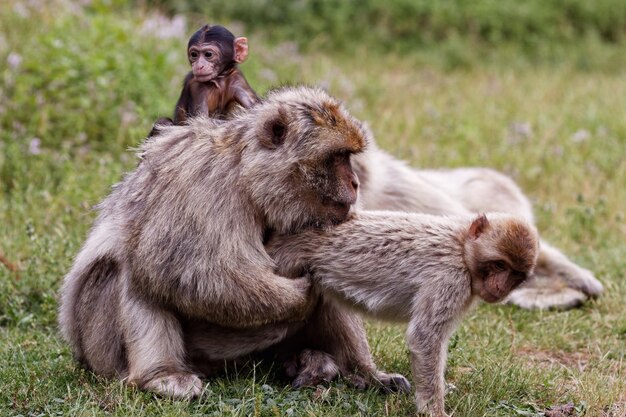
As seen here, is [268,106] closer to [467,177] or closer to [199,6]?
[467,177]

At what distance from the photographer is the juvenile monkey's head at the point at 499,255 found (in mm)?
4684

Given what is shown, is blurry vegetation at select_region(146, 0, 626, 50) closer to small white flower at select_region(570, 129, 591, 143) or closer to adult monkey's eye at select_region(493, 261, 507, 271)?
small white flower at select_region(570, 129, 591, 143)

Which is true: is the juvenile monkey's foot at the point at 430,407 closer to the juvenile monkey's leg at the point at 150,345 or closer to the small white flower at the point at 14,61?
the juvenile monkey's leg at the point at 150,345

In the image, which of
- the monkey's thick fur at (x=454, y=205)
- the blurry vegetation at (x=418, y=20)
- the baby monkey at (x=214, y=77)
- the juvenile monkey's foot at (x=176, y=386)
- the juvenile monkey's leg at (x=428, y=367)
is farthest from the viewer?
the blurry vegetation at (x=418, y=20)

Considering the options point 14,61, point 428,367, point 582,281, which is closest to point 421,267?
point 428,367

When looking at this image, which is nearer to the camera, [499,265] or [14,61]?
[499,265]

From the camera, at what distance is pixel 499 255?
15.4 ft

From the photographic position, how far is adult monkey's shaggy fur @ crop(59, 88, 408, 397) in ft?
15.5

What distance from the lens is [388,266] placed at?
482 centimetres

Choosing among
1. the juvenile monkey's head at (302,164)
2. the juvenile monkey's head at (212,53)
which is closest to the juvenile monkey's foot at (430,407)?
the juvenile monkey's head at (302,164)

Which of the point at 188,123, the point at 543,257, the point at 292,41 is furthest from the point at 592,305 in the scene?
the point at 292,41

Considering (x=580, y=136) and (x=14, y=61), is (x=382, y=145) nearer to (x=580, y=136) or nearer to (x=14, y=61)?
(x=580, y=136)

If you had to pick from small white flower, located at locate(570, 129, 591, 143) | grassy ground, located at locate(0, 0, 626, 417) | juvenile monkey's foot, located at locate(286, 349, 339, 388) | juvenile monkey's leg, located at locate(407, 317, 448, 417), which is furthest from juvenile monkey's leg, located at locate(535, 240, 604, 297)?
small white flower, located at locate(570, 129, 591, 143)

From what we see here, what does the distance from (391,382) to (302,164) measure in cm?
125
